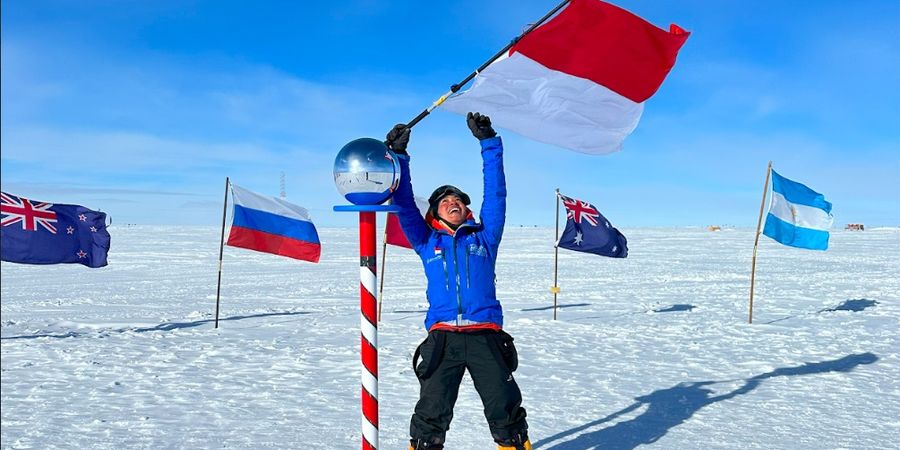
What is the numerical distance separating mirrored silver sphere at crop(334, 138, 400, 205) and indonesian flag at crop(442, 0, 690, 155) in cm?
238

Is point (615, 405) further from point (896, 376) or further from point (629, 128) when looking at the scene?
point (896, 376)

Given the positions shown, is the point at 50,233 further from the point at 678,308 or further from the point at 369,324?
the point at 678,308

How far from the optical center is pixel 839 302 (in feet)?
49.4

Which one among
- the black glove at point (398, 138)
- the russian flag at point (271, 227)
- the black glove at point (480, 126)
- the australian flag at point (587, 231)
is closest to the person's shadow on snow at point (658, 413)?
the black glove at point (480, 126)

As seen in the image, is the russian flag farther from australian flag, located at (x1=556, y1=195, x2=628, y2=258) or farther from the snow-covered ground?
australian flag, located at (x1=556, y1=195, x2=628, y2=258)

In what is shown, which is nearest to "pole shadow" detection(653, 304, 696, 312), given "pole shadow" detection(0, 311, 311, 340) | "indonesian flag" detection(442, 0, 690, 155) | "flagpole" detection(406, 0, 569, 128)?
"pole shadow" detection(0, 311, 311, 340)

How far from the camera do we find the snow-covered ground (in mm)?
5434

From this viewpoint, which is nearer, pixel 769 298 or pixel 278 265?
pixel 769 298

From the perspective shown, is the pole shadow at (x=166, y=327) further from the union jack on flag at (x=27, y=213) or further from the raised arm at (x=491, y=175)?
the raised arm at (x=491, y=175)

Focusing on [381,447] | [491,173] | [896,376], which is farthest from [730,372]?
[491,173]

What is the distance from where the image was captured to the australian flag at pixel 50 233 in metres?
8.88

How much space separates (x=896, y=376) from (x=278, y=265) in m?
24.0

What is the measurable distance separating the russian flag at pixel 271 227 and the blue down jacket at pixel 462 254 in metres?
7.33

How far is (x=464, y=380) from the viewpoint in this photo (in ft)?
24.1
